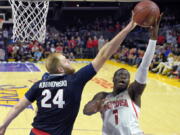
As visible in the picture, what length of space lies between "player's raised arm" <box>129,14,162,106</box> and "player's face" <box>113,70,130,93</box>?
0.07 m

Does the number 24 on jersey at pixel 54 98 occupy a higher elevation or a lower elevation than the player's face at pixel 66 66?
lower

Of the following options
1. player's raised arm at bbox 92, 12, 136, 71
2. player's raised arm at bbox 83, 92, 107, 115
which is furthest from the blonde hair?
player's raised arm at bbox 83, 92, 107, 115

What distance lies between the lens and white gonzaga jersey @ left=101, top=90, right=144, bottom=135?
2674 millimetres

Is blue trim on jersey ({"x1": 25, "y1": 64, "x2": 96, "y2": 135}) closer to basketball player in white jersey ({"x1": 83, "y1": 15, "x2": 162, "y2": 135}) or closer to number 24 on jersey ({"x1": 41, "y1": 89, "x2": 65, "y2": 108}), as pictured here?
number 24 on jersey ({"x1": 41, "y1": 89, "x2": 65, "y2": 108})

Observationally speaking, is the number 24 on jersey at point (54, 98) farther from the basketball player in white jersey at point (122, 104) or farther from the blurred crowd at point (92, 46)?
the blurred crowd at point (92, 46)

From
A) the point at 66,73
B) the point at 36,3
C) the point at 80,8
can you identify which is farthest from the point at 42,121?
the point at 80,8

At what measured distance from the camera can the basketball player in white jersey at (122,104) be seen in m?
2.65

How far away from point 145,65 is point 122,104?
39cm

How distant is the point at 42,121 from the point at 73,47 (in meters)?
17.5

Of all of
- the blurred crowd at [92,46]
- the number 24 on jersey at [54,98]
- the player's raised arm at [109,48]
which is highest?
the player's raised arm at [109,48]

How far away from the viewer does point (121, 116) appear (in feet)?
8.88

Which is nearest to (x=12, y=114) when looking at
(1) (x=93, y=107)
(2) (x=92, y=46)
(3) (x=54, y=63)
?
(3) (x=54, y=63)

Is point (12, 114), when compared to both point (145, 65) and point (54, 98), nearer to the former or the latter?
point (54, 98)

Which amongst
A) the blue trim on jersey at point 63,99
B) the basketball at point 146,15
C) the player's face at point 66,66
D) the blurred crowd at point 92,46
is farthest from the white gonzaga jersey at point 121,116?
the blurred crowd at point 92,46
